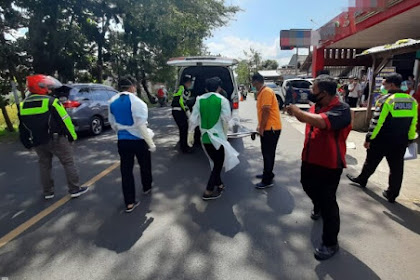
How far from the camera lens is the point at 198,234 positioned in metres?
3.30

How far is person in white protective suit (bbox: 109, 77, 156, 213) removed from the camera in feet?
12.1

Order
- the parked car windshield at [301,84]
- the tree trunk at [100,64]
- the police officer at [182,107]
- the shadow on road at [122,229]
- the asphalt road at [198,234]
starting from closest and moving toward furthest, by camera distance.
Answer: the asphalt road at [198,234]
the shadow on road at [122,229]
the police officer at [182,107]
the parked car windshield at [301,84]
the tree trunk at [100,64]

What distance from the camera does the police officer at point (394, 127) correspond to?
3811mm

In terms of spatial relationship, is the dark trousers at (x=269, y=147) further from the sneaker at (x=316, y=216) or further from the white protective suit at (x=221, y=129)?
the sneaker at (x=316, y=216)

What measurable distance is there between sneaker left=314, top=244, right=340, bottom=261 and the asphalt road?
2.7 inches

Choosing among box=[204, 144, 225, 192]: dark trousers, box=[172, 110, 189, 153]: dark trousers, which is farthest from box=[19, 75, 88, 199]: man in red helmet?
box=[172, 110, 189, 153]: dark trousers

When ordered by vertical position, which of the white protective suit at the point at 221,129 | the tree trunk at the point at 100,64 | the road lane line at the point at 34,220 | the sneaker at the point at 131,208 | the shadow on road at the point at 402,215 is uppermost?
the tree trunk at the point at 100,64

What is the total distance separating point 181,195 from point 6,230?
87.0 inches

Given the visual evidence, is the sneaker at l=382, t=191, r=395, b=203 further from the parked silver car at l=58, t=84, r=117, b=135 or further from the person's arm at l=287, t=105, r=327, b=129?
the parked silver car at l=58, t=84, r=117, b=135

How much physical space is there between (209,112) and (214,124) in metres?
0.19

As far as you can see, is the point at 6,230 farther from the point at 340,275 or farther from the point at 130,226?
the point at 340,275

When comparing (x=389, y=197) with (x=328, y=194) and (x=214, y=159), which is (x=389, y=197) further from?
(x=214, y=159)

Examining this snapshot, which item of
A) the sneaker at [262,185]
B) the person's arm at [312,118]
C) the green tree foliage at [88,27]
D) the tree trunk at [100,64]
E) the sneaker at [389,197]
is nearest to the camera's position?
the person's arm at [312,118]

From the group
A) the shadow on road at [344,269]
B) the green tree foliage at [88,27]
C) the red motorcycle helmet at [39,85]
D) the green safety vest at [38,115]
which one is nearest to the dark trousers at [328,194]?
the shadow on road at [344,269]
